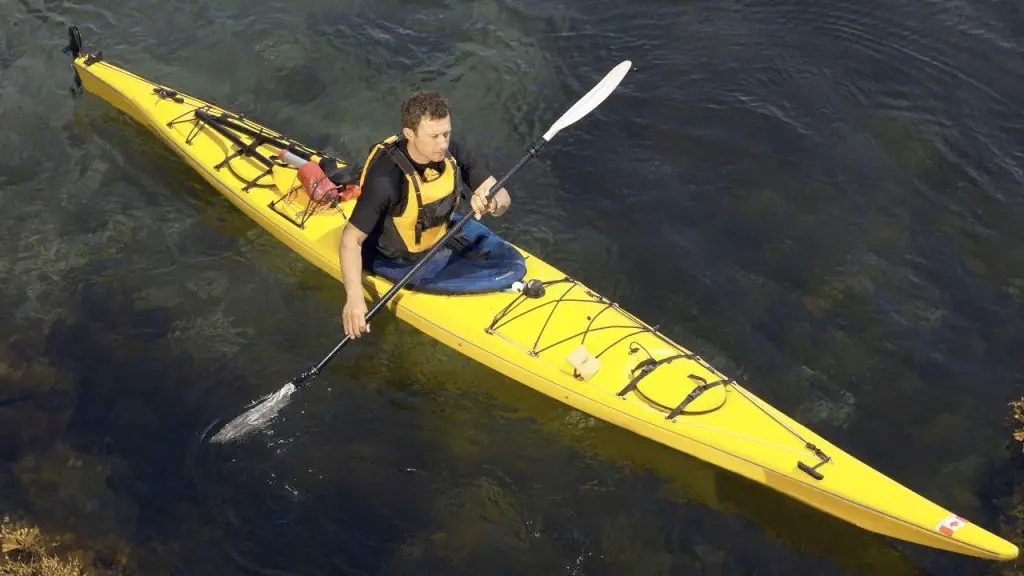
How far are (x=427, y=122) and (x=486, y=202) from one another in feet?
3.24

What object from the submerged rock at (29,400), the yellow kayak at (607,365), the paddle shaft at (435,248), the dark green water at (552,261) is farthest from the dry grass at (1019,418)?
the submerged rock at (29,400)

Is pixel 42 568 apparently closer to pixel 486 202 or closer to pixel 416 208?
pixel 416 208

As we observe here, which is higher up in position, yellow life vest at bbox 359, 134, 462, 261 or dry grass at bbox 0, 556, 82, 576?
yellow life vest at bbox 359, 134, 462, 261

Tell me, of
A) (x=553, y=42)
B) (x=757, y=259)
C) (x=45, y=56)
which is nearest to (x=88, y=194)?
(x=45, y=56)

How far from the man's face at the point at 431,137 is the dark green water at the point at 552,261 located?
7.14 feet

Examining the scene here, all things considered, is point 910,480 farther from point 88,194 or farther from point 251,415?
point 88,194

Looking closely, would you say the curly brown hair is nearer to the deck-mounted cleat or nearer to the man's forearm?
the man's forearm

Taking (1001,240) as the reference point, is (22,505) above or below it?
below

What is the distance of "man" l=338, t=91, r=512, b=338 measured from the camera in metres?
6.05

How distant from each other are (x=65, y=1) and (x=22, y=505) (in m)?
8.04

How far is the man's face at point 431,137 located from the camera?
5.95m

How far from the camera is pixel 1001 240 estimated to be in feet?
28.0

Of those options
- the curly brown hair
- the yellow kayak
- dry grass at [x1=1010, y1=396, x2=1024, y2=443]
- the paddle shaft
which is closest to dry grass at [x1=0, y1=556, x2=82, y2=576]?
the paddle shaft

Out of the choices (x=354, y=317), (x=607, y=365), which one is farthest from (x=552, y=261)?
(x=354, y=317)
